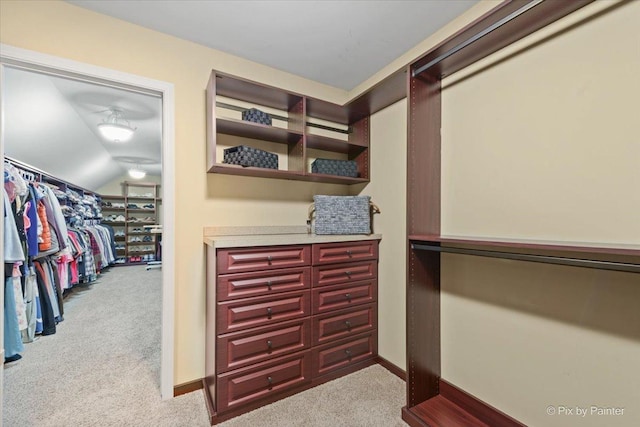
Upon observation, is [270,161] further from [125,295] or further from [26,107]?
[125,295]

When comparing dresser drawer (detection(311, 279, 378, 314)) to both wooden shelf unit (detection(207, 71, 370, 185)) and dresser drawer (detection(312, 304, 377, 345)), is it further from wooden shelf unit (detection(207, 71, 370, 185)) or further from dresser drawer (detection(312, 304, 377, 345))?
wooden shelf unit (detection(207, 71, 370, 185))

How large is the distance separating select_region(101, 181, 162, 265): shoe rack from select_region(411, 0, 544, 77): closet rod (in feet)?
25.5

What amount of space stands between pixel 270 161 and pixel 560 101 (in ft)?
5.40

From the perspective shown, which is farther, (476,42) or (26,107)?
(26,107)

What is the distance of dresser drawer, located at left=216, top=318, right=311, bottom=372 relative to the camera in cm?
151

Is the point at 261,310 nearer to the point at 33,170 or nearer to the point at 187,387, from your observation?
the point at 187,387

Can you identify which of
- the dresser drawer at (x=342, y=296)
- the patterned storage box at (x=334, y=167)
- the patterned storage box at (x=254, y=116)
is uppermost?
the patterned storage box at (x=254, y=116)

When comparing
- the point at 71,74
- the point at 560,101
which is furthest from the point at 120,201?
the point at 560,101

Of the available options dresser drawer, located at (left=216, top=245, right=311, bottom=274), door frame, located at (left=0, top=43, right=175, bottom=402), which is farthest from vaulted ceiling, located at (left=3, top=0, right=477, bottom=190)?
dresser drawer, located at (left=216, top=245, right=311, bottom=274)

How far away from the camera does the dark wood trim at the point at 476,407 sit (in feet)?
4.53

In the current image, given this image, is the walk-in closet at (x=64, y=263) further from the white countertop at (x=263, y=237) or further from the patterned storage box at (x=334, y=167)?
the patterned storage box at (x=334, y=167)

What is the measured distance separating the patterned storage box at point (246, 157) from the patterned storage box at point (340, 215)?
1.64 feet

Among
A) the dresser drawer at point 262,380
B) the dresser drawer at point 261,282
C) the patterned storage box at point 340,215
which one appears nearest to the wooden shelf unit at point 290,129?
the patterned storage box at point 340,215

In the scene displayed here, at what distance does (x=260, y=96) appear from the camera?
1.96 metres
